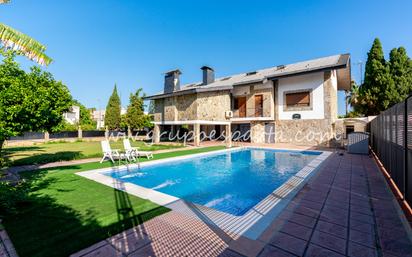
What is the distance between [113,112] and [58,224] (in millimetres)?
44895

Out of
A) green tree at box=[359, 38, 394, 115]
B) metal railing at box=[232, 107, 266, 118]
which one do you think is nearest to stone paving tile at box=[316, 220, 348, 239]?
metal railing at box=[232, 107, 266, 118]

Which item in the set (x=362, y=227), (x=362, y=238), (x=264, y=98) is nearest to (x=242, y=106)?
(x=264, y=98)

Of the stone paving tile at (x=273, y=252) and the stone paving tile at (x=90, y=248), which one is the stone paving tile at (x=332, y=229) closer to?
the stone paving tile at (x=273, y=252)

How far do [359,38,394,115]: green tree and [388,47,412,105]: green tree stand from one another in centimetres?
70

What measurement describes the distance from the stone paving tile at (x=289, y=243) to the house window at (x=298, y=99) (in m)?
19.8

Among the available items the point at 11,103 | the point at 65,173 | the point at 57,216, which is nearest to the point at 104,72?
the point at 65,173

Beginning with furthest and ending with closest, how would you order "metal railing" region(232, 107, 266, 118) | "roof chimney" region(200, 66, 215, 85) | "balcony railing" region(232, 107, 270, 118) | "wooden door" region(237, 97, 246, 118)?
1. "roof chimney" region(200, 66, 215, 85)
2. "wooden door" region(237, 97, 246, 118)
3. "metal railing" region(232, 107, 266, 118)
4. "balcony railing" region(232, 107, 270, 118)

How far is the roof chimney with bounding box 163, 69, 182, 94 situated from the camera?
2772 cm

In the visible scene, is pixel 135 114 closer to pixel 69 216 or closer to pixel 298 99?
pixel 298 99

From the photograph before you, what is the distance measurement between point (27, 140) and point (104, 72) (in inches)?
531

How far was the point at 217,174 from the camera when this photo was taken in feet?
33.9

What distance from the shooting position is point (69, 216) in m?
4.31

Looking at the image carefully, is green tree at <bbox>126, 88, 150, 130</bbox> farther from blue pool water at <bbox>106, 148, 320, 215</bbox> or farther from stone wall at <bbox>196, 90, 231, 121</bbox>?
blue pool water at <bbox>106, 148, 320, 215</bbox>

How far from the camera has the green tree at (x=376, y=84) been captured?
2481cm
